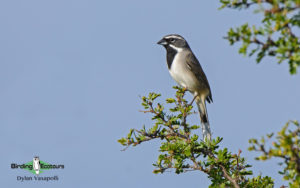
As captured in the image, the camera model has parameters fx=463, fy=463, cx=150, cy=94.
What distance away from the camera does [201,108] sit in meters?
9.79

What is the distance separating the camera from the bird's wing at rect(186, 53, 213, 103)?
9867 millimetres

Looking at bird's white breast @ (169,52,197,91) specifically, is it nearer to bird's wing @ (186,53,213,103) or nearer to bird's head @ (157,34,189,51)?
bird's wing @ (186,53,213,103)

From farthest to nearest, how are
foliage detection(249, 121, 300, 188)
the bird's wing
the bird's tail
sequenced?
the bird's wing, the bird's tail, foliage detection(249, 121, 300, 188)

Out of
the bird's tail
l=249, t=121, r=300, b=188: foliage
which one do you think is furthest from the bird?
l=249, t=121, r=300, b=188: foliage

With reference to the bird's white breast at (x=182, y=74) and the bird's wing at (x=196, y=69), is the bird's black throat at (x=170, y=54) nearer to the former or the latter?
the bird's white breast at (x=182, y=74)

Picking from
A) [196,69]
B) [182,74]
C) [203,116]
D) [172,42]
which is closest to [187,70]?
[182,74]

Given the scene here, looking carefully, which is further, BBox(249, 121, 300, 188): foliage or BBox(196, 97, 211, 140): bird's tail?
BBox(196, 97, 211, 140): bird's tail

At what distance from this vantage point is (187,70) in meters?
9.73

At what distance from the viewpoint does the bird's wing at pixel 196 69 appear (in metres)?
9.87

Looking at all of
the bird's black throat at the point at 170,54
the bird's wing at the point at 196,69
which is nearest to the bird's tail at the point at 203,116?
the bird's wing at the point at 196,69

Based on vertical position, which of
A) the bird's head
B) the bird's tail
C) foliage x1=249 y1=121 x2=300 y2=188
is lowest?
foliage x1=249 y1=121 x2=300 y2=188

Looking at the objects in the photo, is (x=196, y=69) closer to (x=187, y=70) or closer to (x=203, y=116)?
(x=187, y=70)

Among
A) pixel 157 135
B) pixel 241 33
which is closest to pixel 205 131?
pixel 157 135

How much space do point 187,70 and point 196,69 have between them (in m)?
0.29
